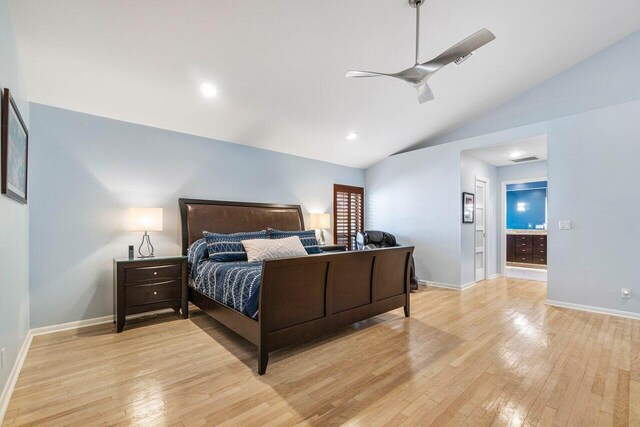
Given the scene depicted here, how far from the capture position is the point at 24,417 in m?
1.80

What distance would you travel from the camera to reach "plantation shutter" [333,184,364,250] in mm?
6281

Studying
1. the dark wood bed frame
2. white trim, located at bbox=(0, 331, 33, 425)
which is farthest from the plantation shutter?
white trim, located at bbox=(0, 331, 33, 425)

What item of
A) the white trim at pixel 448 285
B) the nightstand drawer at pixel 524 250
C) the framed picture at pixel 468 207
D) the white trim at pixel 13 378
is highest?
the framed picture at pixel 468 207

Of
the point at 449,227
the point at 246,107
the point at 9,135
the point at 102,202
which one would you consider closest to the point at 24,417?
the point at 9,135

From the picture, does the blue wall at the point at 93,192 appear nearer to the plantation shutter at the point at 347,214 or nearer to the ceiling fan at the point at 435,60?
the plantation shutter at the point at 347,214

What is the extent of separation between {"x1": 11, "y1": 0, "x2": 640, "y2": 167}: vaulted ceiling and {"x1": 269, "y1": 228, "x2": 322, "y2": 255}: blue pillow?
5.26 ft

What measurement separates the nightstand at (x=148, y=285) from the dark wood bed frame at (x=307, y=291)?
9.2 inches

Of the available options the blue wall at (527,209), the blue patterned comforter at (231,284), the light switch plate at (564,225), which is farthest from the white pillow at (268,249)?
the blue wall at (527,209)

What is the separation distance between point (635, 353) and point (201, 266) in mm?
4561

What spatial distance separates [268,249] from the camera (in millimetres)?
3770

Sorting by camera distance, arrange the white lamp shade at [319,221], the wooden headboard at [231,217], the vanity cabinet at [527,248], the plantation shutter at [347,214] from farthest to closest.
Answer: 1. the vanity cabinet at [527,248]
2. the plantation shutter at [347,214]
3. the white lamp shade at [319,221]
4. the wooden headboard at [231,217]

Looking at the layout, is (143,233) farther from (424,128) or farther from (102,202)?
(424,128)

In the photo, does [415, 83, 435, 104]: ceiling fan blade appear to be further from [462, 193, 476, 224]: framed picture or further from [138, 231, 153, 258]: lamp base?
[138, 231, 153, 258]: lamp base

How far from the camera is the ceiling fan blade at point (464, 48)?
2088 millimetres
